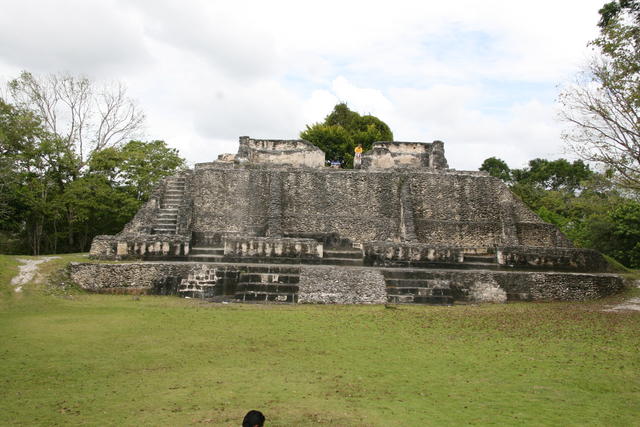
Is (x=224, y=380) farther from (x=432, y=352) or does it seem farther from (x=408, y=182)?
(x=408, y=182)

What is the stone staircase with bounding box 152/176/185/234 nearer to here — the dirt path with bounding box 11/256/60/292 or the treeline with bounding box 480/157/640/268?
the dirt path with bounding box 11/256/60/292

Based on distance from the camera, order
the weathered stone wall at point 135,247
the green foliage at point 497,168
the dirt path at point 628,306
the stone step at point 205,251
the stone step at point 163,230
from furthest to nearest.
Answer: the green foliage at point 497,168 → the stone step at point 163,230 → the stone step at point 205,251 → the weathered stone wall at point 135,247 → the dirt path at point 628,306

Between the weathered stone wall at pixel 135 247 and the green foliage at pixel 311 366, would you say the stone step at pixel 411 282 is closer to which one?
the green foliage at pixel 311 366

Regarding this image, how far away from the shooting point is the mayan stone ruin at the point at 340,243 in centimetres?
1256

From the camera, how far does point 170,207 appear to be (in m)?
17.3

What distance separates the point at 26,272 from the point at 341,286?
718 cm

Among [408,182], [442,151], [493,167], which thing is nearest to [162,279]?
[408,182]

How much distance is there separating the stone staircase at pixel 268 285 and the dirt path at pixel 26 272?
459 cm

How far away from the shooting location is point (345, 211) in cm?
1758

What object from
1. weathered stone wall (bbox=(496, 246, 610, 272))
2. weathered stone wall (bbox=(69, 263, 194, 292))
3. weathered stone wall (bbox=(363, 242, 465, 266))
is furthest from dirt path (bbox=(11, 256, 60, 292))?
weathered stone wall (bbox=(496, 246, 610, 272))

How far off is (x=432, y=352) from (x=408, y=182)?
449 inches

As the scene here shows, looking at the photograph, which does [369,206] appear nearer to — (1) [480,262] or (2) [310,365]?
(1) [480,262]

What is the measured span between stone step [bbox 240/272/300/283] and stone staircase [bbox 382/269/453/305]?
87.3 inches

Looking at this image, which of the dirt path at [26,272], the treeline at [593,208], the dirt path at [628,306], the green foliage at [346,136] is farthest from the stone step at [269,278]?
the green foliage at [346,136]
